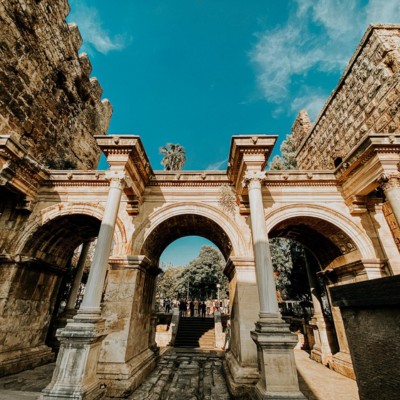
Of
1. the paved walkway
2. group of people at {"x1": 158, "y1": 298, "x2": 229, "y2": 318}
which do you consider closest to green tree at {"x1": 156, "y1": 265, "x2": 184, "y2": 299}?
group of people at {"x1": 158, "y1": 298, "x2": 229, "y2": 318}

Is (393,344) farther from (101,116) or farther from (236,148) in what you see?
(101,116)

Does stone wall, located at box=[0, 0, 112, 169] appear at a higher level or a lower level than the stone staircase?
higher

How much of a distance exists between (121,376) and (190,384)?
2.06m

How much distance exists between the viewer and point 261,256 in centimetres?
571

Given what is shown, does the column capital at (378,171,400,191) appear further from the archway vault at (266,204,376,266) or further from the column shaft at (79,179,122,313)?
the column shaft at (79,179,122,313)

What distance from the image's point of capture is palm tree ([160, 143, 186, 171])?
1226 inches

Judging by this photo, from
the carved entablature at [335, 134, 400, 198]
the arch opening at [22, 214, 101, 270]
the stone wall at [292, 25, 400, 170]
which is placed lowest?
the arch opening at [22, 214, 101, 270]

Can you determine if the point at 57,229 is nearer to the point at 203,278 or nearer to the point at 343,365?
the point at 343,365

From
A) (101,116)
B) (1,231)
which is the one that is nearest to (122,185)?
(1,231)

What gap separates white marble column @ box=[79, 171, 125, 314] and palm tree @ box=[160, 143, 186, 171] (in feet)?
79.9

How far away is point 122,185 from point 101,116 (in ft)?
37.7

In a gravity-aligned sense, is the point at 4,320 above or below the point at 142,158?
below

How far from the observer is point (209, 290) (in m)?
35.2

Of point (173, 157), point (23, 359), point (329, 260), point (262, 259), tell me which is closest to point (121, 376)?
point (23, 359)
